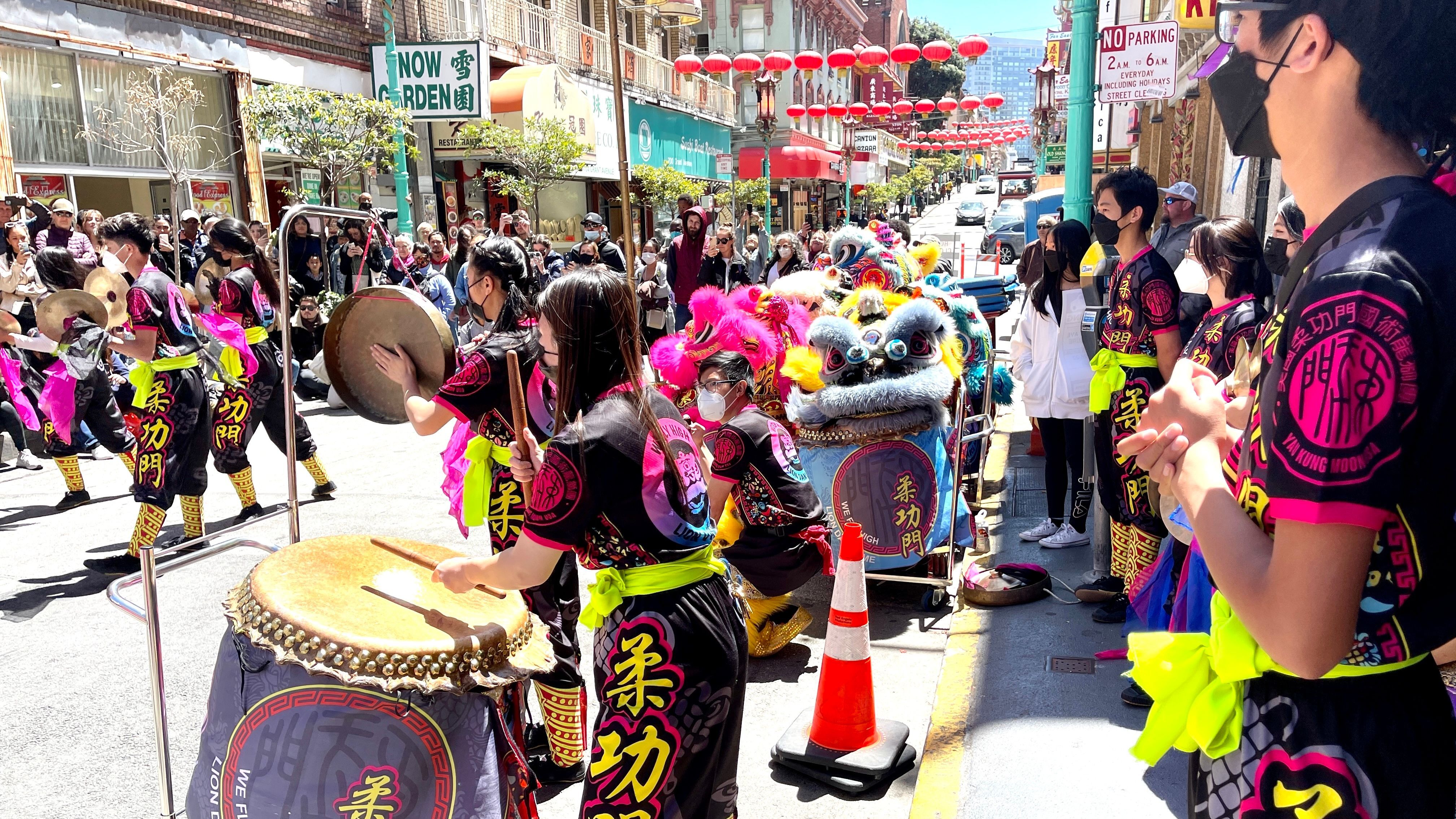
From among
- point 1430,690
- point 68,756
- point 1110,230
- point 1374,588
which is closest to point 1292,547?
point 1374,588

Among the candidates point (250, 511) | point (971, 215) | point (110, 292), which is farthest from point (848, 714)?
point (971, 215)

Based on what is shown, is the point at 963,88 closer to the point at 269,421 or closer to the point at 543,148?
the point at 543,148

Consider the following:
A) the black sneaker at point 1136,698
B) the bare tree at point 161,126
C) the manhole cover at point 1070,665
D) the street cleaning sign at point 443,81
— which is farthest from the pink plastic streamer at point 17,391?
the street cleaning sign at point 443,81

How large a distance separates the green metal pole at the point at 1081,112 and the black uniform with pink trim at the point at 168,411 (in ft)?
20.7

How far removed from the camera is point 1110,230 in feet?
15.3

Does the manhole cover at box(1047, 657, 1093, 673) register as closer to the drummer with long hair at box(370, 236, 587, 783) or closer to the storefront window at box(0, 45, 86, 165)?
the drummer with long hair at box(370, 236, 587, 783)

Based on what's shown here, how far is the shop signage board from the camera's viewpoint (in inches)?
1046

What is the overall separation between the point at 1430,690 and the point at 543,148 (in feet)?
58.1

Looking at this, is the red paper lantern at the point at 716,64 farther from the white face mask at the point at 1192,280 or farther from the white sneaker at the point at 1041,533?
the white face mask at the point at 1192,280

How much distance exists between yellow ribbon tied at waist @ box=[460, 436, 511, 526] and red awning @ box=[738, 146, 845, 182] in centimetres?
3514

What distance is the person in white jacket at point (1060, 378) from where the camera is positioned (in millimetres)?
5746

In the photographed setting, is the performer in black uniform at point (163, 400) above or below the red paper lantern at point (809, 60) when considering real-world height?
below

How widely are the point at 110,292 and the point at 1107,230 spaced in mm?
5093

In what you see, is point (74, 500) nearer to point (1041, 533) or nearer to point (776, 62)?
point (1041, 533)
